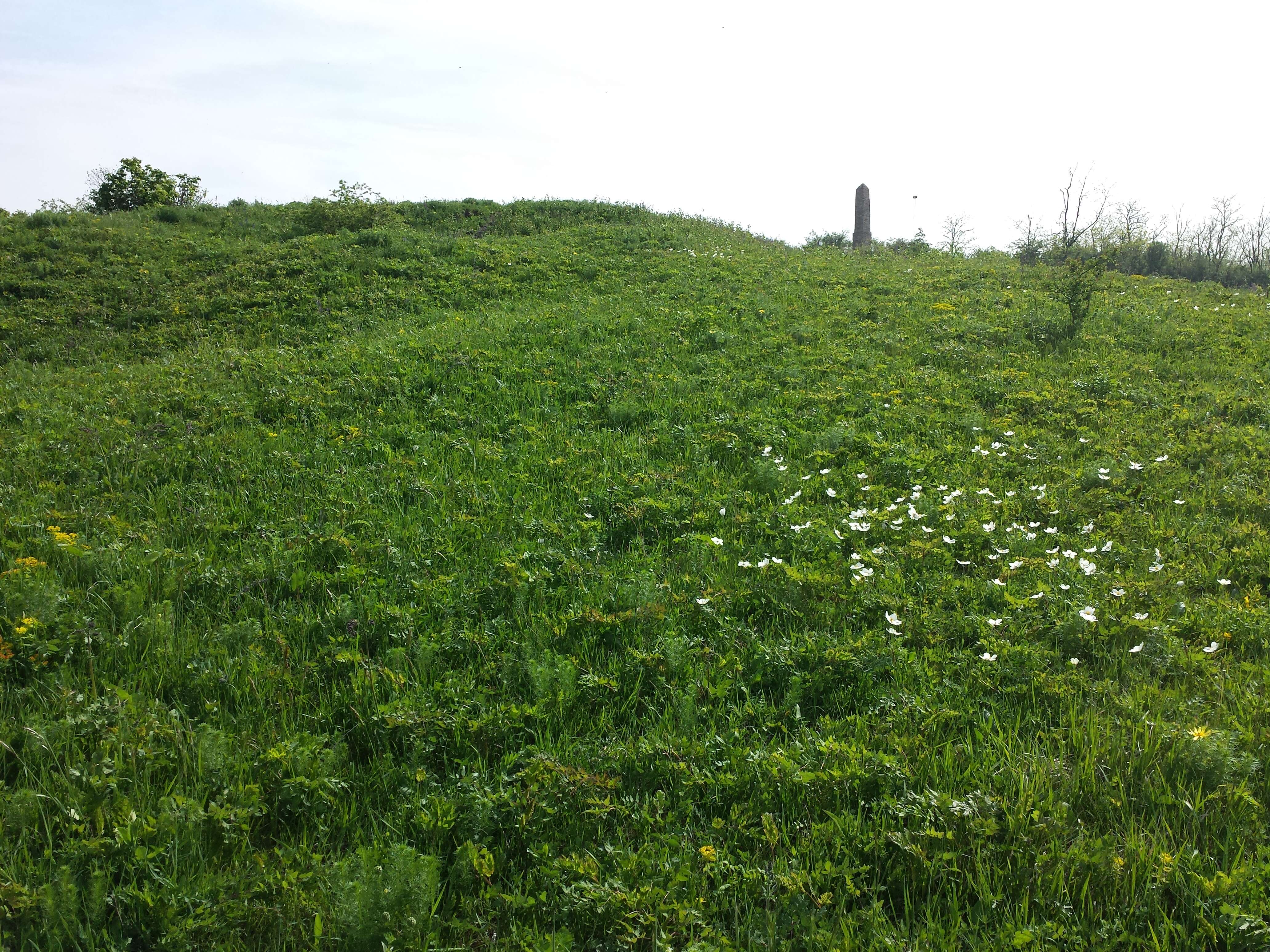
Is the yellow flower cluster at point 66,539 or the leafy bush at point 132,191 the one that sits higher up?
the leafy bush at point 132,191

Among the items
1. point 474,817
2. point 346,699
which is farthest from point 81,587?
point 474,817

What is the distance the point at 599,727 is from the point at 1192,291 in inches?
629

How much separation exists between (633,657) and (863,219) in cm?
2286

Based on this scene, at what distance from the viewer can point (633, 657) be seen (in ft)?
12.4

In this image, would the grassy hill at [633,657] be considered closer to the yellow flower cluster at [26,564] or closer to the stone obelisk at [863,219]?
the yellow flower cluster at [26,564]

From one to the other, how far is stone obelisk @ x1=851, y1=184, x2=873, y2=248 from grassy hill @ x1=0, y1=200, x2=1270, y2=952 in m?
15.6

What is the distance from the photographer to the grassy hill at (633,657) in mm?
2459

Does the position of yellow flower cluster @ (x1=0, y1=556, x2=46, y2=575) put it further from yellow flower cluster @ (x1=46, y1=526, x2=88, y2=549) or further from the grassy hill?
yellow flower cluster @ (x1=46, y1=526, x2=88, y2=549)

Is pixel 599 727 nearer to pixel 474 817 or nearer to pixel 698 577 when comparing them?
pixel 474 817

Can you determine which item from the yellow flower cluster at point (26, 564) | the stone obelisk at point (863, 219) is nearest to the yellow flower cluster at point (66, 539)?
the yellow flower cluster at point (26, 564)

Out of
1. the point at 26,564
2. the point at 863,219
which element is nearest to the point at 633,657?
the point at 26,564

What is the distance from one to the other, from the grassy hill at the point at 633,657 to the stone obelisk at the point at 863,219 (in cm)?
1559

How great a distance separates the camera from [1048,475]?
6.25 meters

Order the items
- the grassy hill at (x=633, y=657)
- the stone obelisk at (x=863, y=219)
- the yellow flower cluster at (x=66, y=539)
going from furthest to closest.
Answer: the stone obelisk at (x=863, y=219)
the yellow flower cluster at (x=66, y=539)
the grassy hill at (x=633, y=657)
